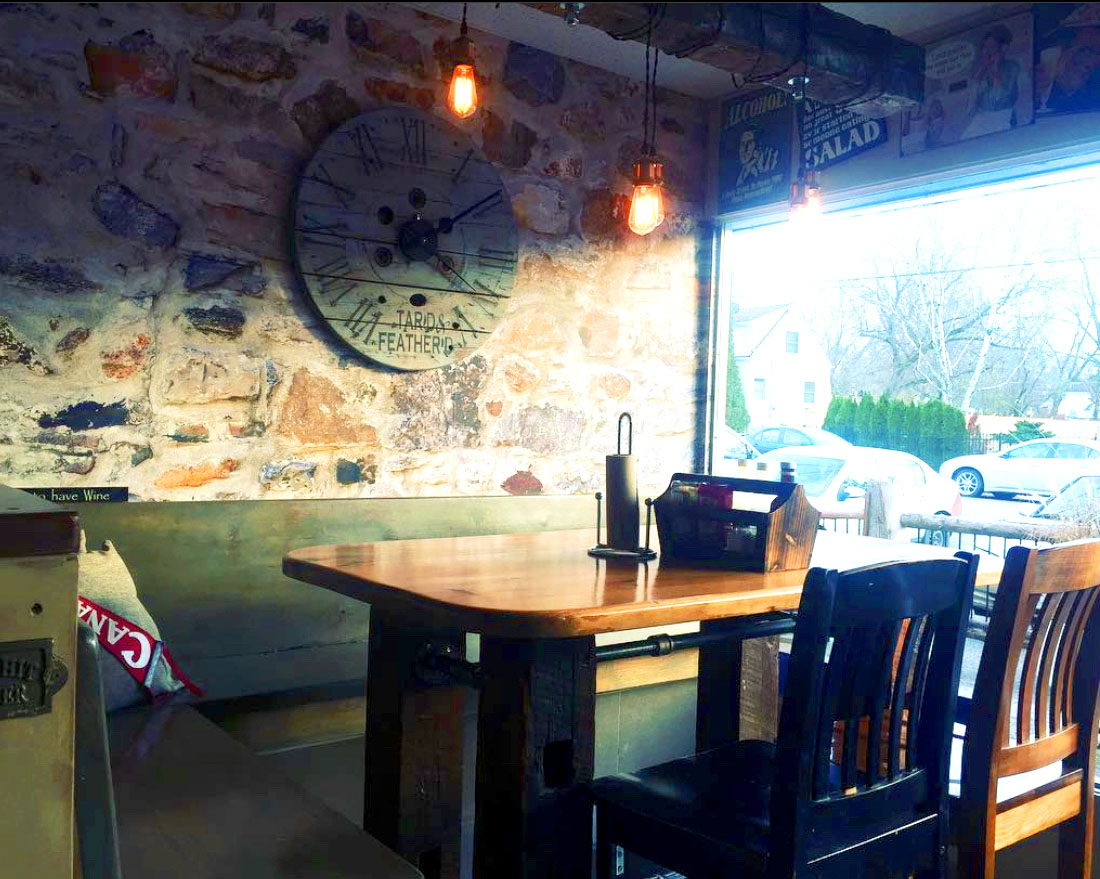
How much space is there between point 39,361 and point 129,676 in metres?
0.97

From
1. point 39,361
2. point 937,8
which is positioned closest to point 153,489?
point 39,361

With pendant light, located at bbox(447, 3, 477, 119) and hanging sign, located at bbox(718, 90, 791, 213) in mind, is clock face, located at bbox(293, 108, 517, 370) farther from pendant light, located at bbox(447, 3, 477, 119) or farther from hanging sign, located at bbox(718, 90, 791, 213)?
hanging sign, located at bbox(718, 90, 791, 213)

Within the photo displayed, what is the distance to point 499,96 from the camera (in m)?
3.59

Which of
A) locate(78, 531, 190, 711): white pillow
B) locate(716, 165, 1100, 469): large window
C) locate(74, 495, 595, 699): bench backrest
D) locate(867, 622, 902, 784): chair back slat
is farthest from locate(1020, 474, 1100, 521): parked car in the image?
locate(78, 531, 190, 711): white pillow

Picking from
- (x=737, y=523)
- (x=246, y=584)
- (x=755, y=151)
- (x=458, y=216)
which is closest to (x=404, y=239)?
(x=458, y=216)

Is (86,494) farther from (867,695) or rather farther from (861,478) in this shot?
(861,478)

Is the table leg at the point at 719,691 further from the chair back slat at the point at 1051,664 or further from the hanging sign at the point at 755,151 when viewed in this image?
the hanging sign at the point at 755,151

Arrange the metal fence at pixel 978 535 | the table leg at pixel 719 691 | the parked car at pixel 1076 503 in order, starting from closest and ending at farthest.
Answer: the table leg at pixel 719 691 → the parked car at pixel 1076 503 → the metal fence at pixel 978 535

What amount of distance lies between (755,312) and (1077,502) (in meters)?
1.58

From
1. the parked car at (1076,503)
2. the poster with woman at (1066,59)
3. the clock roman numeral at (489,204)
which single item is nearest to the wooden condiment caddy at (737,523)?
the parked car at (1076,503)

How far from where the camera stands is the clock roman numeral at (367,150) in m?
3.21

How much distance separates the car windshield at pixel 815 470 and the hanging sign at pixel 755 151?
1045 millimetres

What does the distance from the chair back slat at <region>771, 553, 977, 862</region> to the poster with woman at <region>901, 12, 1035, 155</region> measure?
1.98m

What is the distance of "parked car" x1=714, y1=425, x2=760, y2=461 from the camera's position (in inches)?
164
